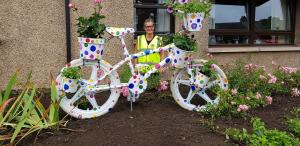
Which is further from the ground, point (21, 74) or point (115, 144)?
point (21, 74)

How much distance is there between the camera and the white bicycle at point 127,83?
4438 millimetres

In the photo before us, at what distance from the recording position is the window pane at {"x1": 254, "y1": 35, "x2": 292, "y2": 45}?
8.04 m

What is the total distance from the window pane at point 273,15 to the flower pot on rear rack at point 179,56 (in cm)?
398

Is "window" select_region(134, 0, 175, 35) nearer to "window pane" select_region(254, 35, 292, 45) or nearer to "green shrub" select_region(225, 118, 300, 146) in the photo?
"window pane" select_region(254, 35, 292, 45)

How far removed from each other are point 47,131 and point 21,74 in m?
2.25

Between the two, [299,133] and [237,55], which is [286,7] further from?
[299,133]

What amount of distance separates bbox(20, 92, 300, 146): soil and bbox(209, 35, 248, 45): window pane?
2700mm

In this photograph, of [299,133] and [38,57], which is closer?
[299,133]

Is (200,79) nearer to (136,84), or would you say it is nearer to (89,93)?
(136,84)

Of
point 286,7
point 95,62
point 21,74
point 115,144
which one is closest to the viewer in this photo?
point 115,144

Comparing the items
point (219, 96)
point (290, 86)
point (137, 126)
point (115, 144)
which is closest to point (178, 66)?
point (219, 96)

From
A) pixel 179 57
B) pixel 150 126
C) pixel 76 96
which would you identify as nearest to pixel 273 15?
pixel 179 57

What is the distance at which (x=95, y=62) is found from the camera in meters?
4.47

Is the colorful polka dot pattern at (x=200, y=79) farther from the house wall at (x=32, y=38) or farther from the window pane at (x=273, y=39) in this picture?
the window pane at (x=273, y=39)
